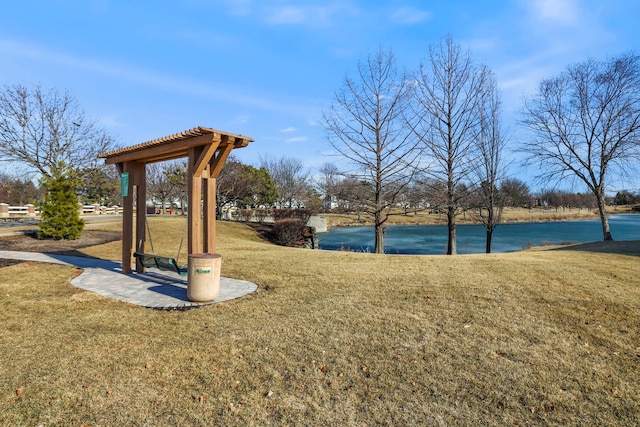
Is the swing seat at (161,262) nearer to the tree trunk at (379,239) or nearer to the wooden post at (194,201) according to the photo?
the wooden post at (194,201)

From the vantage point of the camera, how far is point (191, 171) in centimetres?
578

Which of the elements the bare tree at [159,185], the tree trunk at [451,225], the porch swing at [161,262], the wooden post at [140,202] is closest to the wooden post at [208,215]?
Result: the porch swing at [161,262]

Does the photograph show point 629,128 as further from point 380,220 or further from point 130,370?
A: point 130,370

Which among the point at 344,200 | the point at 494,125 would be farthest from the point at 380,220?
the point at 494,125

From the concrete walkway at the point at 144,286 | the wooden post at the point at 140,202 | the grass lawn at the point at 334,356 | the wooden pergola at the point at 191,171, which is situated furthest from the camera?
the wooden post at the point at 140,202

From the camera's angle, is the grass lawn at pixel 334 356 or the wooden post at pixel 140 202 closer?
the grass lawn at pixel 334 356

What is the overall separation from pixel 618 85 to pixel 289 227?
16.6 meters

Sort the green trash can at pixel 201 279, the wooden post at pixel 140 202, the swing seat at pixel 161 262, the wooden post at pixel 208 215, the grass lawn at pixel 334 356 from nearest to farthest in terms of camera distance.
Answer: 1. the grass lawn at pixel 334 356
2. the green trash can at pixel 201 279
3. the swing seat at pixel 161 262
4. the wooden post at pixel 208 215
5. the wooden post at pixel 140 202

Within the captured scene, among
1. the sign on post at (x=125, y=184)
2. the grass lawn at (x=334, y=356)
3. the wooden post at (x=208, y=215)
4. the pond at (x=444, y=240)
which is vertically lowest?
the pond at (x=444, y=240)

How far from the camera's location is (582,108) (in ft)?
52.3

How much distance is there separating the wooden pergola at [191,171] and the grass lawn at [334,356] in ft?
4.55

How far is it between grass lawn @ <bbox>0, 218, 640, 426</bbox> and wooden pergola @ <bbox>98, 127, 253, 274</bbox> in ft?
4.55

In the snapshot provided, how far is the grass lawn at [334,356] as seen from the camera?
2697 millimetres

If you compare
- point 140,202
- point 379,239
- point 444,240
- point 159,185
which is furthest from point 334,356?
point 159,185
